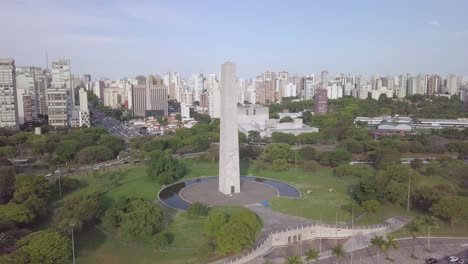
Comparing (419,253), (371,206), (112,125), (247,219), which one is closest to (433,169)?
(371,206)

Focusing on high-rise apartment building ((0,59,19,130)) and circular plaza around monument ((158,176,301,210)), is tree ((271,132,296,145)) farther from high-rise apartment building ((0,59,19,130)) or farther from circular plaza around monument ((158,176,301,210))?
high-rise apartment building ((0,59,19,130))

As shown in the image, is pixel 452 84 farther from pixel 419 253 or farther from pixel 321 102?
pixel 419 253

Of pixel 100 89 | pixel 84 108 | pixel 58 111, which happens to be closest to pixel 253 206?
pixel 58 111

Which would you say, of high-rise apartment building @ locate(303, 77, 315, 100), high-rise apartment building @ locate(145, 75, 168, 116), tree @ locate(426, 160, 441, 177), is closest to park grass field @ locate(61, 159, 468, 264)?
tree @ locate(426, 160, 441, 177)

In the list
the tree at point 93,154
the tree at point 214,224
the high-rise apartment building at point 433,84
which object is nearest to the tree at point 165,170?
the tree at point 93,154

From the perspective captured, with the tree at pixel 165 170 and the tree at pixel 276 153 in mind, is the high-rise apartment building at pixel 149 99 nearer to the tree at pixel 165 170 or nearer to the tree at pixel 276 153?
the tree at pixel 276 153
